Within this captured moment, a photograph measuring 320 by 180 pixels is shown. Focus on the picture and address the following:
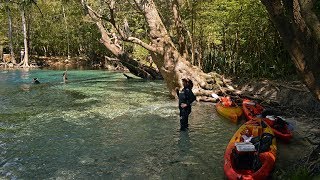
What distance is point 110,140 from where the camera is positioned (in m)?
11.0

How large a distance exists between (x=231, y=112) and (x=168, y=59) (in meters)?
5.39

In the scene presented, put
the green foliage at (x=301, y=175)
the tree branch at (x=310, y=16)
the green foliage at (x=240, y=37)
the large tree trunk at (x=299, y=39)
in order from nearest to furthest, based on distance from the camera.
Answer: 1. the tree branch at (x=310, y=16)
2. the large tree trunk at (x=299, y=39)
3. the green foliage at (x=301, y=175)
4. the green foliage at (x=240, y=37)

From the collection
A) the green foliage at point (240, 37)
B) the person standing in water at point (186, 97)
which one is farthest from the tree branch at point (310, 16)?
the green foliage at point (240, 37)

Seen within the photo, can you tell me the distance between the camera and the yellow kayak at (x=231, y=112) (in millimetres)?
13535

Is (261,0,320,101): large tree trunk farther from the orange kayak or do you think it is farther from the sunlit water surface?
the sunlit water surface

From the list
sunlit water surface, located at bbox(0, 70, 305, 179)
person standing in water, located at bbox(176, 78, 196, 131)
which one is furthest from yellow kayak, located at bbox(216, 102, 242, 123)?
person standing in water, located at bbox(176, 78, 196, 131)

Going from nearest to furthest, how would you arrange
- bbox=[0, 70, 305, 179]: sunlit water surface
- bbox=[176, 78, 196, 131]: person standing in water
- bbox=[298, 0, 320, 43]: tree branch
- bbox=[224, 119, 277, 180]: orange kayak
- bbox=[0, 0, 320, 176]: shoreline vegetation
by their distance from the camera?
bbox=[298, 0, 320, 43]: tree branch < bbox=[0, 0, 320, 176]: shoreline vegetation < bbox=[224, 119, 277, 180]: orange kayak < bbox=[0, 70, 305, 179]: sunlit water surface < bbox=[176, 78, 196, 131]: person standing in water

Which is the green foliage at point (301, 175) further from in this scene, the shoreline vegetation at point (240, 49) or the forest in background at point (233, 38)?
the forest in background at point (233, 38)

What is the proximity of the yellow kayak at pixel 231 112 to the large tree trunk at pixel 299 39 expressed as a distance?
25.1 feet

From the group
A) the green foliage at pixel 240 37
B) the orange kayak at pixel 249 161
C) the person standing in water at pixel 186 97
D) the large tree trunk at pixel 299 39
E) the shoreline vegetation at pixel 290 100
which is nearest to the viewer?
the large tree trunk at pixel 299 39

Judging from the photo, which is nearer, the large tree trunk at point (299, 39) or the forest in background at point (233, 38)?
the large tree trunk at point (299, 39)

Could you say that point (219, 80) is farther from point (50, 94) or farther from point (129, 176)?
point (129, 176)

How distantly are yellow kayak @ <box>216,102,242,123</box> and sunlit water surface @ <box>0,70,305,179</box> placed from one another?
10.3 inches

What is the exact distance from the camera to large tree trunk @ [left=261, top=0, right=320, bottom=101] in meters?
5.71
